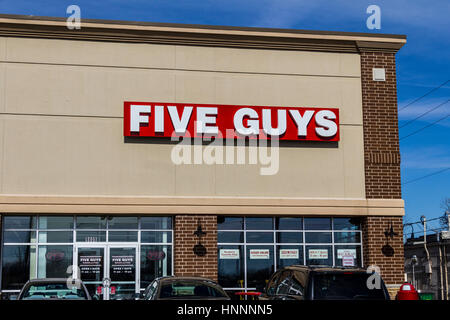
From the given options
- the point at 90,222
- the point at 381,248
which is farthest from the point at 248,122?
the point at 381,248

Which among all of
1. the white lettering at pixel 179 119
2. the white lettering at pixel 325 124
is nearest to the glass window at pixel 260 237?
the white lettering at pixel 325 124

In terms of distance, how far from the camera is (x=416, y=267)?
36562 millimetres

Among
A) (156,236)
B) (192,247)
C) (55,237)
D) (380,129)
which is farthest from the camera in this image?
(380,129)

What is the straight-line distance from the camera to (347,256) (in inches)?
819

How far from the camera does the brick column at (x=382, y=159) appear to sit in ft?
67.5

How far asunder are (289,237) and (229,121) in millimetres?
4366

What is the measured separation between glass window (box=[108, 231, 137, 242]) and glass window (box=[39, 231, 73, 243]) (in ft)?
4.15

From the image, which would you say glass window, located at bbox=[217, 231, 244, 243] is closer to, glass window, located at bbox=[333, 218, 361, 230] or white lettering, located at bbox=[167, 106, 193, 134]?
glass window, located at bbox=[333, 218, 361, 230]

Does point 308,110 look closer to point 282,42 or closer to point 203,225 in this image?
point 282,42

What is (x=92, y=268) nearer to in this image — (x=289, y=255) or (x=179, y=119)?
(x=179, y=119)

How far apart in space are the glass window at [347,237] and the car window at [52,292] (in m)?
10.2

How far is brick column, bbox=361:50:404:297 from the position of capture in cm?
2056

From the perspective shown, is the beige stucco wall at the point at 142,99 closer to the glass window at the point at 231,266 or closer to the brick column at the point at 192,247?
the brick column at the point at 192,247
